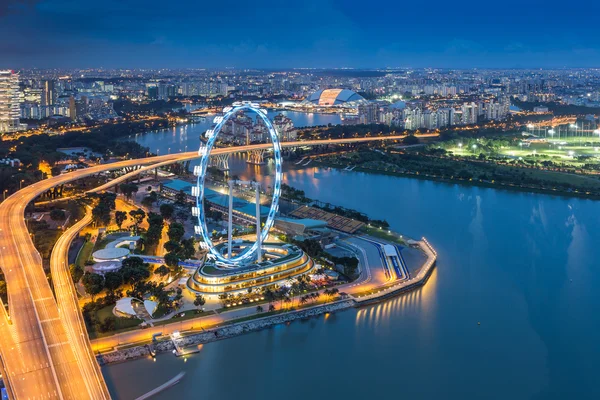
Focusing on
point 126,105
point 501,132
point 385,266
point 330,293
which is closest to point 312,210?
point 385,266

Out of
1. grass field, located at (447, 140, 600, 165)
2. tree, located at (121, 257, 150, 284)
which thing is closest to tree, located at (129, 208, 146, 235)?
tree, located at (121, 257, 150, 284)

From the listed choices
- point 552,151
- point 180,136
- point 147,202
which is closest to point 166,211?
point 147,202

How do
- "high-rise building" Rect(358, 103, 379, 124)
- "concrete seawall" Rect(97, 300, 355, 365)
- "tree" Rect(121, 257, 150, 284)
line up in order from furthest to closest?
1. "high-rise building" Rect(358, 103, 379, 124)
2. "tree" Rect(121, 257, 150, 284)
3. "concrete seawall" Rect(97, 300, 355, 365)

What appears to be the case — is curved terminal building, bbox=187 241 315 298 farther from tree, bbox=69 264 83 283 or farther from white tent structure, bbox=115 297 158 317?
tree, bbox=69 264 83 283

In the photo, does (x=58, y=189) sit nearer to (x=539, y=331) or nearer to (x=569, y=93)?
(x=539, y=331)

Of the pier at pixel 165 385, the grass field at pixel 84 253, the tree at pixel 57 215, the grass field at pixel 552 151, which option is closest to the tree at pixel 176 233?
the grass field at pixel 84 253

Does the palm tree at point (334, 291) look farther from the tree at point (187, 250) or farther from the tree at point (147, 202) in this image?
the tree at point (147, 202)
